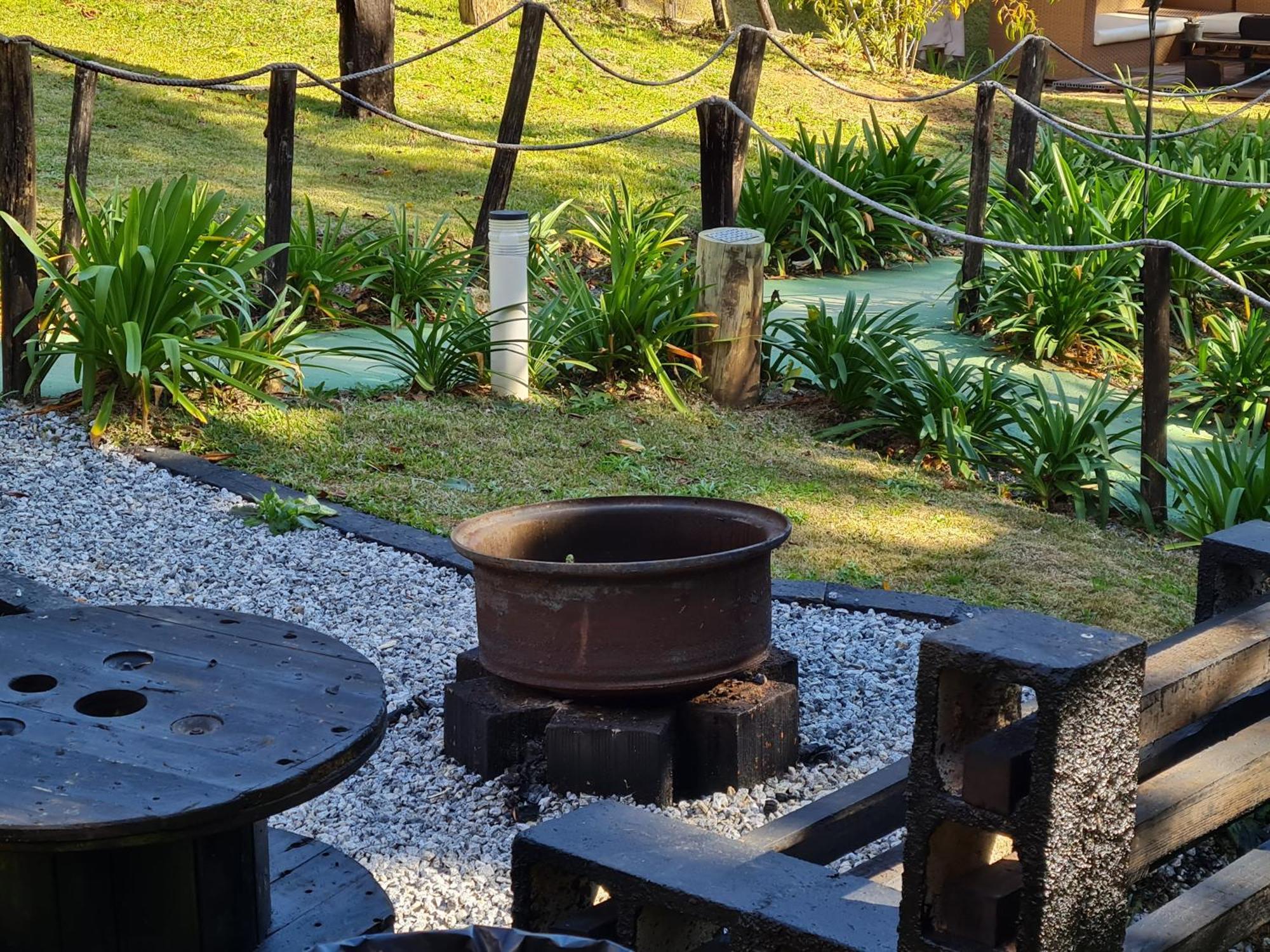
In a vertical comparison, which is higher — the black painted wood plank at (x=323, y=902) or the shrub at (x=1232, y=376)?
the shrub at (x=1232, y=376)

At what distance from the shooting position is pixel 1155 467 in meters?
5.55

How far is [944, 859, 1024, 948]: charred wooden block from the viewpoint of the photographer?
Answer: 180 cm

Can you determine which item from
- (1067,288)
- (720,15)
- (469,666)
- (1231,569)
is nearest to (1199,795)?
(1231,569)

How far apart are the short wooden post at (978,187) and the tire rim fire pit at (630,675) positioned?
488 cm

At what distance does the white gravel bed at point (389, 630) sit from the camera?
3248mm

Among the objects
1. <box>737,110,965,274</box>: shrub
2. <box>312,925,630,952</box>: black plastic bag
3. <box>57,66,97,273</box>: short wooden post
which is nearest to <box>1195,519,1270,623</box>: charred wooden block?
<box>312,925,630,952</box>: black plastic bag

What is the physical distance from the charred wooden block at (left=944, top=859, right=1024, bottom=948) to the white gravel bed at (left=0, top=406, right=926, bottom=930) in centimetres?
132

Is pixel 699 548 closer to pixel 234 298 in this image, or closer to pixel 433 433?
pixel 433 433

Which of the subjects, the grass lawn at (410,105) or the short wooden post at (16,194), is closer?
the short wooden post at (16,194)

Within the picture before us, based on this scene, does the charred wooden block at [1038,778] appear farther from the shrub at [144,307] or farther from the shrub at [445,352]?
the shrub at [445,352]

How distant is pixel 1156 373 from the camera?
A: 5457 millimetres

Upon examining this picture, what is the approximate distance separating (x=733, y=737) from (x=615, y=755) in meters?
0.27

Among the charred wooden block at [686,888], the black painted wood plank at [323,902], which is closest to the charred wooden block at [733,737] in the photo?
the black painted wood plank at [323,902]

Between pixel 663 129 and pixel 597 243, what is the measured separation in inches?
226
